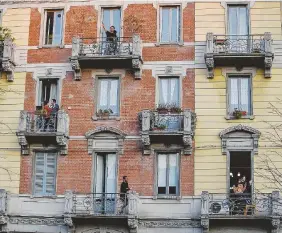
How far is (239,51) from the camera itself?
31375 mm

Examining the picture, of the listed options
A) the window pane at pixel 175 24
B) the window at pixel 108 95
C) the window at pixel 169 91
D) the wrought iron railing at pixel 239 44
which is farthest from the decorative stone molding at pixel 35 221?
the wrought iron railing at pixel 239 44

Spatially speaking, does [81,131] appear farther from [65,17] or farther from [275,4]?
[275,4]

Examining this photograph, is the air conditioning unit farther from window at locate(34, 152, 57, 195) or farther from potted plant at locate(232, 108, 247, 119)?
window at locate(34, 152, 57, 195)

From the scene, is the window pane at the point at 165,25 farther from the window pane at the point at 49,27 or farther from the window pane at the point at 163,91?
the window pane at the point at 49,27

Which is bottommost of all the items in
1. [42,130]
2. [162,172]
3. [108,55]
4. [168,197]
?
[168,197]

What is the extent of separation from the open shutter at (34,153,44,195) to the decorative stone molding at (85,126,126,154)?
2.26 meters

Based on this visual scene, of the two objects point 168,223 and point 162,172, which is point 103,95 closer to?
point 162,172

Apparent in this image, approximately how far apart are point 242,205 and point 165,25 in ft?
29.5

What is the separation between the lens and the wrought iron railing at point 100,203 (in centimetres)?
A: 3025

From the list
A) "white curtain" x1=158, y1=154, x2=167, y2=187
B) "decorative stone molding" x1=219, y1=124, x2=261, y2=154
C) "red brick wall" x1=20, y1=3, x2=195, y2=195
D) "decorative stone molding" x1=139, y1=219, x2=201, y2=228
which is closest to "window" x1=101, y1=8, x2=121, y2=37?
"red brick wall" x1=20, y1=3, x2=195, y2=195

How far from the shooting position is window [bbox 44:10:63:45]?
33.4m

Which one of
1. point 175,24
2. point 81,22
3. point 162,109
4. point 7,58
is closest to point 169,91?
point 162,109

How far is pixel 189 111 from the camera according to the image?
3058 cm

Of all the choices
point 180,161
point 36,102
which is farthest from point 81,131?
point 180,161
